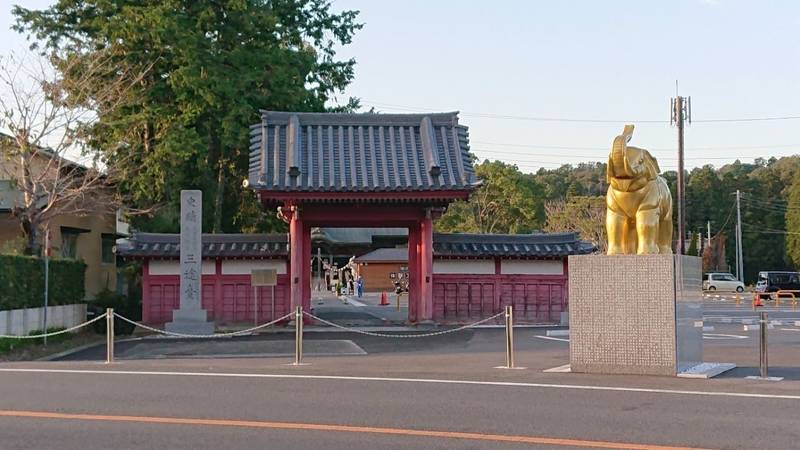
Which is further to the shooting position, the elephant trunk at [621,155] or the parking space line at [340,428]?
the elephant trunk at [621,155]

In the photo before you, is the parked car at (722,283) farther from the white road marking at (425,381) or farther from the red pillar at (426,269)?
the white road marking at (425,381)

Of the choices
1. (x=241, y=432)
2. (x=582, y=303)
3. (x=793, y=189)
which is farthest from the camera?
(x=793, y=189)

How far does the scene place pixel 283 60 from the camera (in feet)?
95.7

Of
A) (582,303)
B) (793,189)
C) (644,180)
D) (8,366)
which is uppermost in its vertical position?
(793,189)

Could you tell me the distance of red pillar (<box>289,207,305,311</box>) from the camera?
82.0ft

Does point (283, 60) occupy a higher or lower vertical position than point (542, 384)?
higher

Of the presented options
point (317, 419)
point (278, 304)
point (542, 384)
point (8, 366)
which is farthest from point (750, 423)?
point (278, 304)

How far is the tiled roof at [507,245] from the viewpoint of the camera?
26.6m

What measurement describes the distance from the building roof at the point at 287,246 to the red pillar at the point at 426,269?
3.18ft

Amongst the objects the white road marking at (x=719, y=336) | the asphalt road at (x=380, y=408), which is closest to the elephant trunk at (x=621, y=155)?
the asphalt road at (x=380, y=408)

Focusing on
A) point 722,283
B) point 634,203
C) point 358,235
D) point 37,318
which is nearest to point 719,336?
point 634,203

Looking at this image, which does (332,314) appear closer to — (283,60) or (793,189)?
(283,60)

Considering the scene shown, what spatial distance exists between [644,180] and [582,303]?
83.7 inches

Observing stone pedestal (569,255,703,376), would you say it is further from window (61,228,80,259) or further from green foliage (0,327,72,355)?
window (61,228,80,259)
